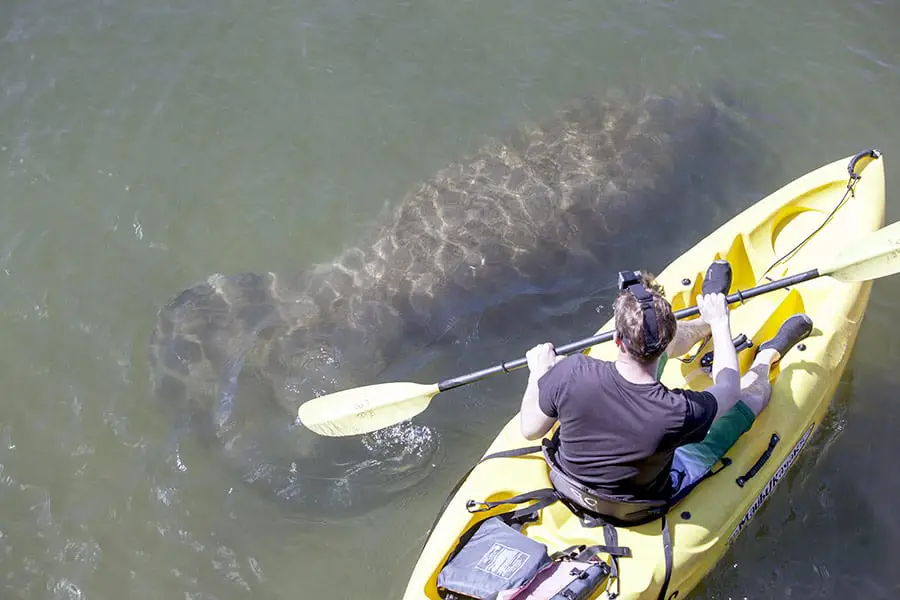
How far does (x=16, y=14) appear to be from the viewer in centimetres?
1070

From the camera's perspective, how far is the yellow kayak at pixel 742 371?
226 inches

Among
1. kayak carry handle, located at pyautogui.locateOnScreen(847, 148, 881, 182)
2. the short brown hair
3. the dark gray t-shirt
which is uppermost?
the short brown hair

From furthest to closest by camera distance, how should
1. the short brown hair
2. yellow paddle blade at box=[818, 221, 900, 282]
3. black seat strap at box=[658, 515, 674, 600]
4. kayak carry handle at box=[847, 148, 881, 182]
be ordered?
kayak carry handle at box=[847, 148, 881, 182], yellow paddle blade at box=[818, 221, 900, 282], black seat strap at box=[658, 515, 674, 600], the short brown hair

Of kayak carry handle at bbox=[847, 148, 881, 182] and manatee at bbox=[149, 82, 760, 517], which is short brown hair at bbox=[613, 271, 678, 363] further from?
kayak carry handle at bbox=[847, 148, 881, 182]

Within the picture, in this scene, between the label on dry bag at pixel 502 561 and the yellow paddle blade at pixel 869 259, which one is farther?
the yellow paddle blade at pixel 869 259

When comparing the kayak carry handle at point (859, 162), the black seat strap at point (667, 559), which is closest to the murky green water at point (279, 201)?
the black seat strap at point (667, 559)

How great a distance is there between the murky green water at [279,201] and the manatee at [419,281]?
9.7 inches

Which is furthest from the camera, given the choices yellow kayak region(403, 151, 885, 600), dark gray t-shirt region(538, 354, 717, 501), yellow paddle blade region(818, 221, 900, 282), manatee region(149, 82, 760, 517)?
manatee region(149, 82, 760, 517)

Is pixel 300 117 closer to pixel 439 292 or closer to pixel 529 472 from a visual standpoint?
pixel 439 292

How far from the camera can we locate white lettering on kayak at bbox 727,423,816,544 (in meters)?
6.18

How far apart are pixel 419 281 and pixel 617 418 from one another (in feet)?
12.2

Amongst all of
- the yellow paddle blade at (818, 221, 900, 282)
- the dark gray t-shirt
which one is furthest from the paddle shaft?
the dark gray t-shirt

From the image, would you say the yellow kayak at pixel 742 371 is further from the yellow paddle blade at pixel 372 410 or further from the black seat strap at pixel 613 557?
the yellow paddle blade at pixel 372 410

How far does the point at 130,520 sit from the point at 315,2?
6.73 m
